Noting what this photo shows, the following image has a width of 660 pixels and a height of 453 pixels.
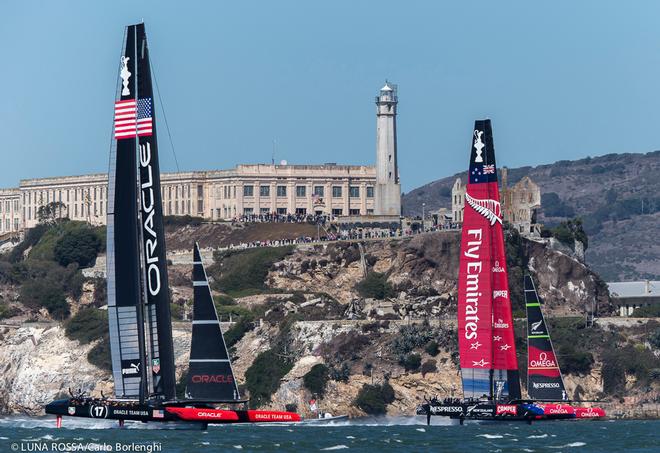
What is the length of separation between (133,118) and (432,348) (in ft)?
141

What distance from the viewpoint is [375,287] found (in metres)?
124

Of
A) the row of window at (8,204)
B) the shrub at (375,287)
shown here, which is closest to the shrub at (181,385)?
Answer: the shrub at (375,287)

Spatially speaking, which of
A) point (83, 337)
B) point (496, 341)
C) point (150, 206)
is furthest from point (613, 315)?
point (150, 206)

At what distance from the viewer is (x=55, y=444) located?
2746 inches

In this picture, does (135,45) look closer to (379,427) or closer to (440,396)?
(379,427)

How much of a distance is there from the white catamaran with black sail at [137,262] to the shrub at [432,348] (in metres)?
39.5

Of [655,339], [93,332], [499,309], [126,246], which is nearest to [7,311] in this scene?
[93,332]

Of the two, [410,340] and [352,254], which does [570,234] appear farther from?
[410,340]

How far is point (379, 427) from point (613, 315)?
38.2m

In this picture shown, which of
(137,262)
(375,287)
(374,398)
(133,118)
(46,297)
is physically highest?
(133,118)

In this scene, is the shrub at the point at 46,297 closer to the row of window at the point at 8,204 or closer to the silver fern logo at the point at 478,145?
the row of window at the point at 8,204

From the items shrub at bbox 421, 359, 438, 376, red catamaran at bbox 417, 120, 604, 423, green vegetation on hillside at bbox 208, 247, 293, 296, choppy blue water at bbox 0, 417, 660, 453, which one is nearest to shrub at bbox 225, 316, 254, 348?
green vegetation on hillside at bbox 208, 247, 293, 296

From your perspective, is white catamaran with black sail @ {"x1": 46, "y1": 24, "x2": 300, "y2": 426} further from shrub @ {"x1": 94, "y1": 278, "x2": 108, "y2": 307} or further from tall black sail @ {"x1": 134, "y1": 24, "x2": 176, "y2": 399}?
shrub @ {"x1": 94, "y1": 278, "x2": 108, "y2": 307}

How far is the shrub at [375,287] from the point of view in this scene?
124062 millimetres
